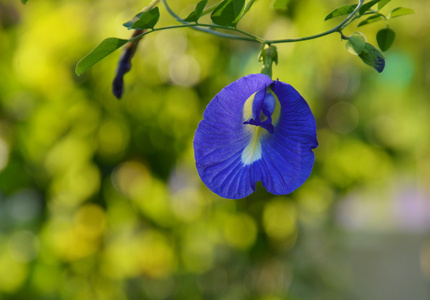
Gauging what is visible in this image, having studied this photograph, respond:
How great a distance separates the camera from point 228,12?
1.84 ft

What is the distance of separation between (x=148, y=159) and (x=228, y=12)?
1423 millimetres

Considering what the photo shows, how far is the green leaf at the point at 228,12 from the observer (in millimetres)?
548

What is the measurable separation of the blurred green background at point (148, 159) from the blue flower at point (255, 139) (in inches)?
45.3

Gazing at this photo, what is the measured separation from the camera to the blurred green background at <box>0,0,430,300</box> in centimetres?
182

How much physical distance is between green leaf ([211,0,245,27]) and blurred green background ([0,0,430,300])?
1.13 metres

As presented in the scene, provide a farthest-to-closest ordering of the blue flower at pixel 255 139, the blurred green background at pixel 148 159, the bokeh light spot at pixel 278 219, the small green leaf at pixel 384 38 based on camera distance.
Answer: the bokeh light spot at pixel 278 219 < the blurred green background at pixel 148 159 < the small green leaf at pixel 384 38 < the blue flower at pixel 255 139

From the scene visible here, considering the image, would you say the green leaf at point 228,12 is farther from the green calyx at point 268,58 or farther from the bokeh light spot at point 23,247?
the bokeh light spot at point 23,247

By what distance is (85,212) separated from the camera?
1922 mm

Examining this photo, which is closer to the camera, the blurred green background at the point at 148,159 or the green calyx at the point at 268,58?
the green calyx at the point at 268,58

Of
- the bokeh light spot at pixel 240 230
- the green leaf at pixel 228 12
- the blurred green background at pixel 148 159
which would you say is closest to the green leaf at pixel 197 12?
the green leaf at pixel 228 12

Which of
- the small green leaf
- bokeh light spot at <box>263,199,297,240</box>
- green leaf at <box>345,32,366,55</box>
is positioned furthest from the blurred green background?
green leaf at <box>345,32,366,55</box>

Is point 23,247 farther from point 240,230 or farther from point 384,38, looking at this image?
point 384,38

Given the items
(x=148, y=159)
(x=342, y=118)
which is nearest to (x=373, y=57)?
(x=148, y=159)

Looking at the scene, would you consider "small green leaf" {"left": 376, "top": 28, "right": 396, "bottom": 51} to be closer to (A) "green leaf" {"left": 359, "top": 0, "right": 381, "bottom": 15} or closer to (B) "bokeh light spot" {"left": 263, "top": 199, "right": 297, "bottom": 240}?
(A) "green leaf" {"left": 359, "top": 0, "right": 381, "bottom": 15}
